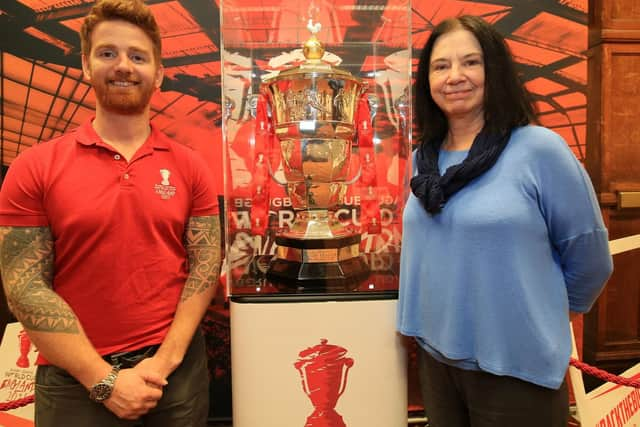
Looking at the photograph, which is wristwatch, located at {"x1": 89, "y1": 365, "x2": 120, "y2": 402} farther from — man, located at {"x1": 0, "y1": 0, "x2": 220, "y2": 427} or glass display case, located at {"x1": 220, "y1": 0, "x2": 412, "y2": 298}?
glass display case, located at {"x1": 220, "y1": 0, "x2": 412, "y2": 298}

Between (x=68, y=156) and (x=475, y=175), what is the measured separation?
1050 mm

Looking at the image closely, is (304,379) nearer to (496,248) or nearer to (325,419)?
(325,419)

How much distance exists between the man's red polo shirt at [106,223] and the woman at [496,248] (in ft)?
2.34

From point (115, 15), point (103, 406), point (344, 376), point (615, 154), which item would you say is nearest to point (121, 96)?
point (115, 15)

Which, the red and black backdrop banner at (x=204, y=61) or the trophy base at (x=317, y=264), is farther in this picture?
the red and black backdrop banner at (x=204, y=61)

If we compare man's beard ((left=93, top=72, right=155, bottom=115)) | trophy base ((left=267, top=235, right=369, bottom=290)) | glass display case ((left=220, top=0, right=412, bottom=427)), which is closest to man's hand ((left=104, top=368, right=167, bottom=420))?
glass display case ((left=220, top=0, right=412, bottom=427))

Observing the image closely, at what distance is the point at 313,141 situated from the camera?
1663mm

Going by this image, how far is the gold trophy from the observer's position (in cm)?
160

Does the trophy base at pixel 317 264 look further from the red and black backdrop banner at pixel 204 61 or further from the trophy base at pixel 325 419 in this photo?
the red and black backdrop banner at pixel 204 61

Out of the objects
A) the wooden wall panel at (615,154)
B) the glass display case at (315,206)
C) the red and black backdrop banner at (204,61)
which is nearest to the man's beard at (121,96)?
the glass display case at (315,206)

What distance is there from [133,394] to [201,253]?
413mm

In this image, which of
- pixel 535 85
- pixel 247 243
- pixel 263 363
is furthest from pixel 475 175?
pixel 535 85

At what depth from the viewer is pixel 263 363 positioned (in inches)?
55.9

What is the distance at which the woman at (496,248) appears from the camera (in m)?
1.06
